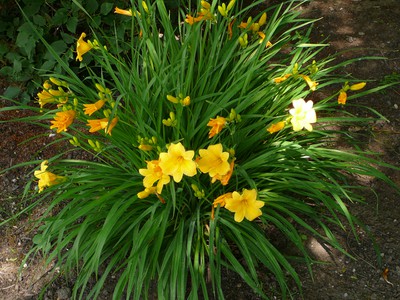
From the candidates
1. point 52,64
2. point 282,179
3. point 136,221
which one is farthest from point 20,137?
point 282,179

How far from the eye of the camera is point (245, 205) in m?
1.90

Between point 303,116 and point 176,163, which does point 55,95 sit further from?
point 303,116

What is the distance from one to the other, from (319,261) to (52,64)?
2078 millimetres

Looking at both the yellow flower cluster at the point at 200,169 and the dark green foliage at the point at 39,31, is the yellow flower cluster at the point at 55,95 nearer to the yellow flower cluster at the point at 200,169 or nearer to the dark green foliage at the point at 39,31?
the yellow flower cluster at the point at 200,169

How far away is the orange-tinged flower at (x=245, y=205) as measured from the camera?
1.86 meters

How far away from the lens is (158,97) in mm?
2412

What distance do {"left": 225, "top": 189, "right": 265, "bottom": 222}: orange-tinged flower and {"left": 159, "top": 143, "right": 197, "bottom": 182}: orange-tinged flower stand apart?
21 cm

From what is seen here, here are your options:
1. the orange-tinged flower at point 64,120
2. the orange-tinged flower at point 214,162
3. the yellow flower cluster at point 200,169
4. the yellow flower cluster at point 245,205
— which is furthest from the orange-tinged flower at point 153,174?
the orange-tinged flower at point 64,120

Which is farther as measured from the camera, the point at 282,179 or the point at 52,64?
the point at 52,64

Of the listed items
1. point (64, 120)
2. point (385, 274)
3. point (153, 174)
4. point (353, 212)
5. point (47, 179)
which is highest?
point (64, 120)

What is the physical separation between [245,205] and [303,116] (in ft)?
1.35

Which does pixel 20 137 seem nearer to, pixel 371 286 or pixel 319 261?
pixel 319 261

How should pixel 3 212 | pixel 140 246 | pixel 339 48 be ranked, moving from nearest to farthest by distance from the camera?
pixel 140 246 < pixel 3 212 < pixel 339 48

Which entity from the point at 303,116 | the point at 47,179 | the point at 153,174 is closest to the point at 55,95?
the point at 47,179
